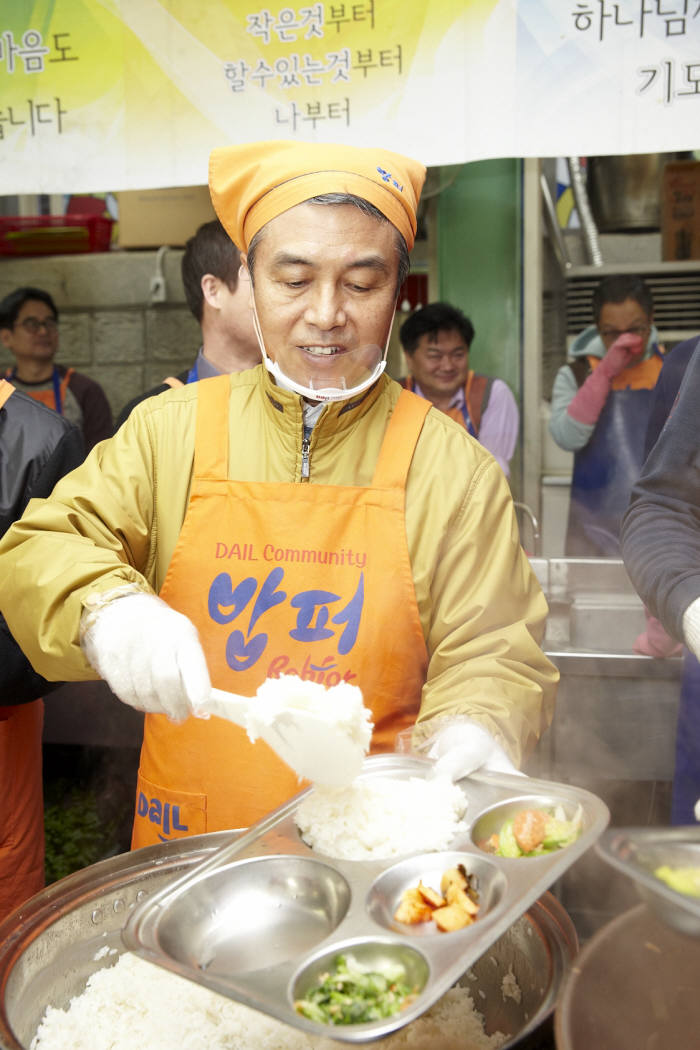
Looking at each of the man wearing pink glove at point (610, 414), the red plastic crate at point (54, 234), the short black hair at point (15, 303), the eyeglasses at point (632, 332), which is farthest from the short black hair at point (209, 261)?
the red plastic crate at point (54, 234)

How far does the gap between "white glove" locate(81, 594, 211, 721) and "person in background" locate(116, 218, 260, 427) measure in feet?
5.99

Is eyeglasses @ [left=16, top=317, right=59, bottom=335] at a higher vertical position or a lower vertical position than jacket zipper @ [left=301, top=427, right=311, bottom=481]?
higher

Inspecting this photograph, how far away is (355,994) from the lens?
43.2 inches

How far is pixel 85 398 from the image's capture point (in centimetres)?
611

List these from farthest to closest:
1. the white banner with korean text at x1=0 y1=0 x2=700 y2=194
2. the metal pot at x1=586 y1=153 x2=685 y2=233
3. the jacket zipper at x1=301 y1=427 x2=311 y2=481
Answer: the metal pot at x1=586 y1=153 x2=685 y2=233 < the white banner with korean text at x1=0 y1=0 x2=700 y2=194 < the jacket zipper at x1=301 y1=427 x2=311 y2=481

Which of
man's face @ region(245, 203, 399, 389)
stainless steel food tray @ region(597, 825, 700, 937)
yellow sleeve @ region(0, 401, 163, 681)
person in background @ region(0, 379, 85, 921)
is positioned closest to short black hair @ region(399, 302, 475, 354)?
person in background @ region(0, 379, 85, 921)

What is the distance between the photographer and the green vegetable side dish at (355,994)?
3.47 feet

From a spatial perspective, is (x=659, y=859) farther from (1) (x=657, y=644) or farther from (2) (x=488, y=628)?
(1) (x=657, y=644)

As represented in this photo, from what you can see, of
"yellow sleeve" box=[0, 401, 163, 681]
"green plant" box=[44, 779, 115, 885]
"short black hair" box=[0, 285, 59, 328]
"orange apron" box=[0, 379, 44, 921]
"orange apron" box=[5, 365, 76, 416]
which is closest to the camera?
"yellow sleeve" box=[0, 401, 163, 681]

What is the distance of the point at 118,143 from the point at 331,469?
177 cm

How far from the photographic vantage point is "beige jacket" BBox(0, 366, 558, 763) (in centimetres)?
170

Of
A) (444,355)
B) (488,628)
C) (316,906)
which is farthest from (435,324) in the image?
(316,906)

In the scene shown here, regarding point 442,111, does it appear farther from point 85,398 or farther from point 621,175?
point 621,175

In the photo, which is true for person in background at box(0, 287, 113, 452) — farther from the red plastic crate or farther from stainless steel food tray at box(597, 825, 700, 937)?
stainless steel food tray at box(597, 825, 700, 937)
